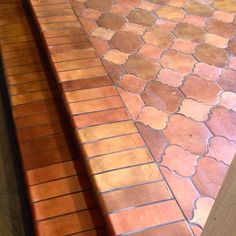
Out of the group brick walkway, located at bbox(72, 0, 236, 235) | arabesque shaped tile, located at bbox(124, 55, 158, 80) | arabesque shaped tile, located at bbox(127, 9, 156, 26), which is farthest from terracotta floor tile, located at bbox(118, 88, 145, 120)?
arabesque shaped tile, located at bbox(127, 9, 156, 26)

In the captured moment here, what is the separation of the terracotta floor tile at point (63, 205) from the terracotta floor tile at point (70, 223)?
0.07ft

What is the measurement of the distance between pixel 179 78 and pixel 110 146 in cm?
56

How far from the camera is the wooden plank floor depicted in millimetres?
1247

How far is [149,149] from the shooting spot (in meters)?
1.31

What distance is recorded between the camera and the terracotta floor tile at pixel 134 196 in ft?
3.65

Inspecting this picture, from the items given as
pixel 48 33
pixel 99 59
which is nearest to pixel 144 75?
pixel 99 59

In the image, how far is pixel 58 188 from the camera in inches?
52.8

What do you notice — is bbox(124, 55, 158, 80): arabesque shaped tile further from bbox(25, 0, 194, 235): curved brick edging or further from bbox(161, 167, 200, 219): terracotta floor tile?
bbox(161, 167, 200, 219): terracotta floor tile

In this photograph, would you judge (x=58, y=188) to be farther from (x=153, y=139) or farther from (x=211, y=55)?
(x=211, y=55)

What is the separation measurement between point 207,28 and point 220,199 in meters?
1.55

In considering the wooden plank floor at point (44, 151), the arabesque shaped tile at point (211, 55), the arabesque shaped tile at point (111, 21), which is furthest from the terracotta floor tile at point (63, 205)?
the arabesque shaped tile at point (111, 21)

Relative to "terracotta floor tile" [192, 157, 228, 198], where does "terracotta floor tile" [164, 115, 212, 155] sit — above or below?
above

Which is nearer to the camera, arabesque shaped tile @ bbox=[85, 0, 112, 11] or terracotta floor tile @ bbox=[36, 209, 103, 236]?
terracotta floor tile @ bbox=[36, 209, 103, 236]

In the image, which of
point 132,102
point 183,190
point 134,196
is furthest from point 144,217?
point 132,102
